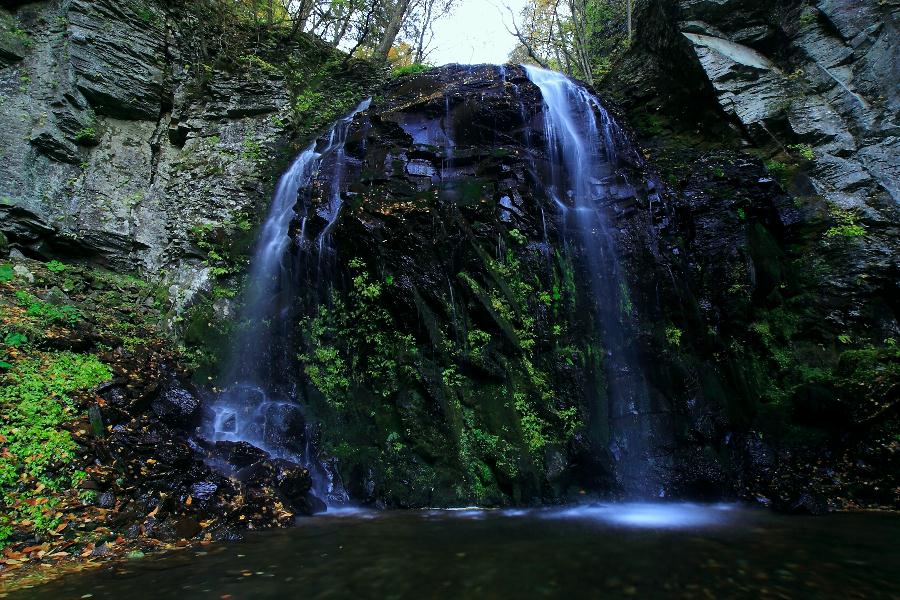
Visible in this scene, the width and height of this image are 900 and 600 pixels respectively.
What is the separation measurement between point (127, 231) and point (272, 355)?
183 inches

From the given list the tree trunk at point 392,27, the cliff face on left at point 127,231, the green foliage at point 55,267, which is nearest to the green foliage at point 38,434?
the cliff face on left at point 127,231

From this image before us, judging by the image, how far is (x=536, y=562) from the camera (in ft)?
12.7

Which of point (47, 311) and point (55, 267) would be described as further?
point (55, 267)

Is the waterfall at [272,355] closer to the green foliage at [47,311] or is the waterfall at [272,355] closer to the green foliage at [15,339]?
the green foliage at [47,311]

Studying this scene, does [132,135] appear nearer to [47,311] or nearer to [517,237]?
[47,311]

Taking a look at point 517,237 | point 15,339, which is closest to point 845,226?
point 517,237

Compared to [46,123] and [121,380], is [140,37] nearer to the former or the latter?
[46,123]

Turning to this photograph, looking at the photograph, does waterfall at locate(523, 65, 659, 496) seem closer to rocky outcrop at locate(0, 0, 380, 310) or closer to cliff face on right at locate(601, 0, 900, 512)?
cliff face on right at locate(601, 0, 900, 512)

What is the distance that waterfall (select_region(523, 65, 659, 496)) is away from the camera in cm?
673

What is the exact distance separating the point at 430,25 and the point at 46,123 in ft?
66.7

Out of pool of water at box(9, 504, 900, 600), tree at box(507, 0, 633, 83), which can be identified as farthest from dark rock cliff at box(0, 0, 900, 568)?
tree at box(507, 0, 633, 83)

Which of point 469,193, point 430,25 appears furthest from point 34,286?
point 430,25

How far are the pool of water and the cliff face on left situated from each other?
1009 millimetres

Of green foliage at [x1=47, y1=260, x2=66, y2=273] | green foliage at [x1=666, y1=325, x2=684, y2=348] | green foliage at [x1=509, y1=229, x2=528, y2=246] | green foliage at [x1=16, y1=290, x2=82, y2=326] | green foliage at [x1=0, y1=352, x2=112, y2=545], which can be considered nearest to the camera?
green foliage at [x1=0, y1=352, x2=112, y2=545]
